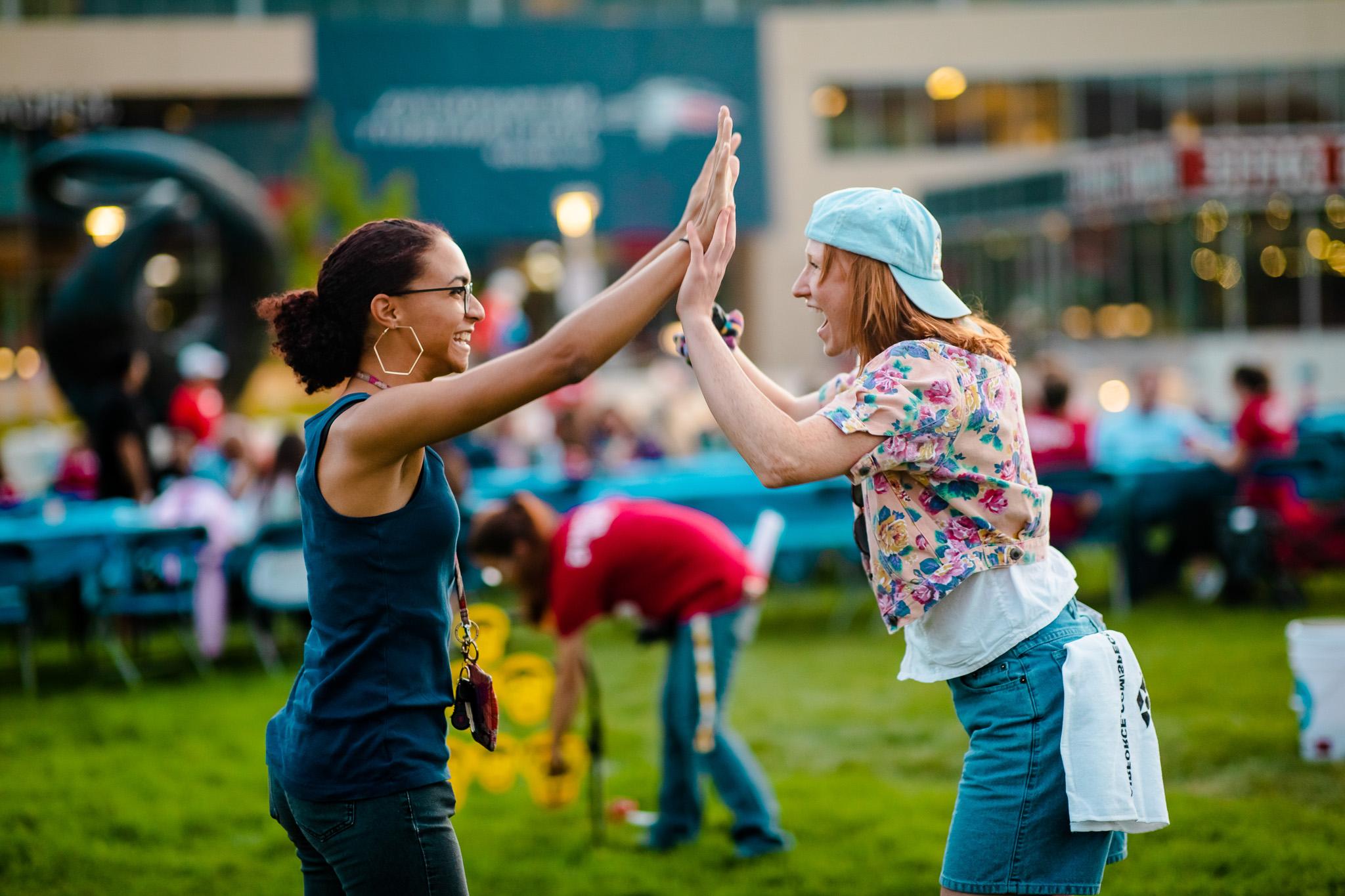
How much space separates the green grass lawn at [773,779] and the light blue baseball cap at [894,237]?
2.87 meters

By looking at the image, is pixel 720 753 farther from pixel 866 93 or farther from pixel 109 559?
pixel 866 93

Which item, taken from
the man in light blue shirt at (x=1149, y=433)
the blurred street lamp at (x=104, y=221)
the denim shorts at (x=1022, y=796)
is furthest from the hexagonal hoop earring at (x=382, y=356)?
the blurred street lamp at (x=104, y=221)

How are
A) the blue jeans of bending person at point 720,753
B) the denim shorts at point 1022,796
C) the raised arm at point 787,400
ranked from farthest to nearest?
the blue jeans of bending person at point 720,753 < the raised arm at point 787,400 < the denim shorts at point 1022,796

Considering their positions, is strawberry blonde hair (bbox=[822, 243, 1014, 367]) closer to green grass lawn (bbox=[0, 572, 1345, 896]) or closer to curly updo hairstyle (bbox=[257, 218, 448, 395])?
curly updo hairstyle (bbox=[257, 218, 448, 395])

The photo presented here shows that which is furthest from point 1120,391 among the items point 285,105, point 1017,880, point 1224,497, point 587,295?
point 285,105

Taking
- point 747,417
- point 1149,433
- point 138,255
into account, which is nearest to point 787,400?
point 747,417

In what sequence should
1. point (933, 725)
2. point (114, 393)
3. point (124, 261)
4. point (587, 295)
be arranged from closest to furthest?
point (933, 725) < point (114, 393) < point (124, 261) < point (587, 295)

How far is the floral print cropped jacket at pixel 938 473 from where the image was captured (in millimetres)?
2508

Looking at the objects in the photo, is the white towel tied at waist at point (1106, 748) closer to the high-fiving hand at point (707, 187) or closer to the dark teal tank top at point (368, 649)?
the high-fiving hand at point (707, 187)

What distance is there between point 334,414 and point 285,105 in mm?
38870

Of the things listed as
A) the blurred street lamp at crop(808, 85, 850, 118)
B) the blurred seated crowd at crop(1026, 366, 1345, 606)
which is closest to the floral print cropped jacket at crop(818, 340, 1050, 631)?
the blurred seated crowd at crop(1026, 366, 1345, 606)

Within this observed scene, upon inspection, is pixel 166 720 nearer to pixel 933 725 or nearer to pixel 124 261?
pixel 933 725

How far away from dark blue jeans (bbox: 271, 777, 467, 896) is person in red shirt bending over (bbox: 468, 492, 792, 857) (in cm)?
242

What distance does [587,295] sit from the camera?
19.7m
